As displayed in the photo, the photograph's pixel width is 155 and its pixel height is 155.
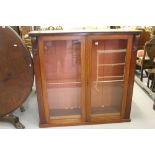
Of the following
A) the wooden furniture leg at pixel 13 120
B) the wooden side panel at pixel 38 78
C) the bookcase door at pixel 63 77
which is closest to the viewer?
the wooden side panel at pixel 38 78

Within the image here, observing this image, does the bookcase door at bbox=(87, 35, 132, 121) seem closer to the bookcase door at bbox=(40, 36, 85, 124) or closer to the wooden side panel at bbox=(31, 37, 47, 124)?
the bookcase door at bbox=(40, 36, 85, 124)

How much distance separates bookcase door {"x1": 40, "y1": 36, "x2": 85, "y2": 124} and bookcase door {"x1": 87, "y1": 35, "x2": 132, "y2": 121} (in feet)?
0.45

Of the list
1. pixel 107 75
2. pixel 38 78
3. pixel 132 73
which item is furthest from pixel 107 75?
pixel 38 78

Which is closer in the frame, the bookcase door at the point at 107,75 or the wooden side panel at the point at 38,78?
the wooden side panel at the point at 38,78

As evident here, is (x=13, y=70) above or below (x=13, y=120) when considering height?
above

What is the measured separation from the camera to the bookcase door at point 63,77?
2180 mm

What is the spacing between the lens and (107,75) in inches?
97.4

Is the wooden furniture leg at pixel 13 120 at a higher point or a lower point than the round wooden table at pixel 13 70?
lower

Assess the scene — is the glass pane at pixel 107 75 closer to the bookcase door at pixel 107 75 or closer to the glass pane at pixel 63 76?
the bookcase door at pixel 107 75

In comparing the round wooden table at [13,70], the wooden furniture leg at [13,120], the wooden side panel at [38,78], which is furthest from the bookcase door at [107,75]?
the wooden furniture leg at [13,120]

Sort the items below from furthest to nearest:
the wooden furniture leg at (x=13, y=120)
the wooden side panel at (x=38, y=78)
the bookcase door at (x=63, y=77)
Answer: the wooden furniture leg at (x=13, y=120) → the bookcase door at (x=63, y=77) → the wooden side panel at (x=38, y=78)

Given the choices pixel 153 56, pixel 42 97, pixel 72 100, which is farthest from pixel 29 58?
pixel 153 56

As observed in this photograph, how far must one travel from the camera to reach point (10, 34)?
2.06 m

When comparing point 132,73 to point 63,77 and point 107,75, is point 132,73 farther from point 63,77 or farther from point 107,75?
point 63,77
